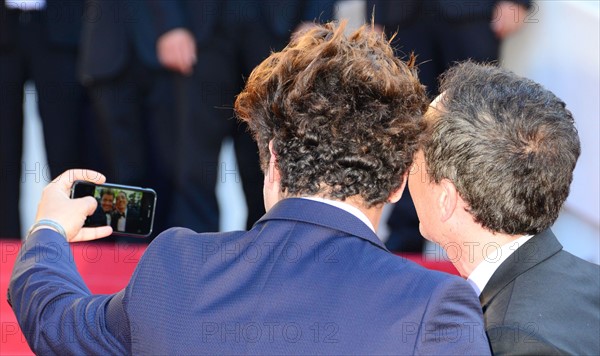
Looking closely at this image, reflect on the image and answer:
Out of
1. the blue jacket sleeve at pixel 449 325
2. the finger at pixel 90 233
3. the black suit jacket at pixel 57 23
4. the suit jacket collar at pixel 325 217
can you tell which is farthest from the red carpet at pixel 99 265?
the blue jacket sleeve at pixel 449 325

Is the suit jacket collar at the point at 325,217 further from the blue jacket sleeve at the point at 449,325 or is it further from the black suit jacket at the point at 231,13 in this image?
the black suit jacket at the point at 231,13

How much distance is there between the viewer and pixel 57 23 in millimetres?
3096

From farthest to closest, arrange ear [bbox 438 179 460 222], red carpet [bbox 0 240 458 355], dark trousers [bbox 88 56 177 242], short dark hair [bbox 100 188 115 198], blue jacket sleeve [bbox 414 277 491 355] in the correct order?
dark trousers [bbox 88 56 177 242] → red carpet [bbox 0 240 458 355] → short dark hair [bbox 100 188 115 198] → ear [bbox 438 179 460 222] → blue jacket sleeve [bbox 414 277 491 355]

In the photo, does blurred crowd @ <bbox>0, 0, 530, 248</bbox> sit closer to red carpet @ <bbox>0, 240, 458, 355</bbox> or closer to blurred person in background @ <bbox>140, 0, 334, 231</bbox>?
blurred person in background @ <bbox>140, 0, 334, 231</bbox>

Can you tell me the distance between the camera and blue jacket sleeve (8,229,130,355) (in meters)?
1.11

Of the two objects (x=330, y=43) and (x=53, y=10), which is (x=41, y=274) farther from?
(x=53, y=10)

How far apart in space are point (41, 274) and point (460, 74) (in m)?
0.80

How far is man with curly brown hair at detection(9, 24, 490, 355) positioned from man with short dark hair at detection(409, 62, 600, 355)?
24cm

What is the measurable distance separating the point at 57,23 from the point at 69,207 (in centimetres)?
195

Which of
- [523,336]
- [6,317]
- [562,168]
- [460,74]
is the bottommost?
[6,317]

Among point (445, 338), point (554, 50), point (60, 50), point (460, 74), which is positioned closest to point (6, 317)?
point (60, 50)

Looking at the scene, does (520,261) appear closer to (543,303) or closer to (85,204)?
(543,303)

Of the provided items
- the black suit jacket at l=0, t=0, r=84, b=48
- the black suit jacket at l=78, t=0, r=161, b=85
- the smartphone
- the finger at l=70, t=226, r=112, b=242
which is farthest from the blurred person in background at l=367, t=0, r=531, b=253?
the finger at l=70, t=226, r=112, b=242

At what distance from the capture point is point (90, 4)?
9.82ft
